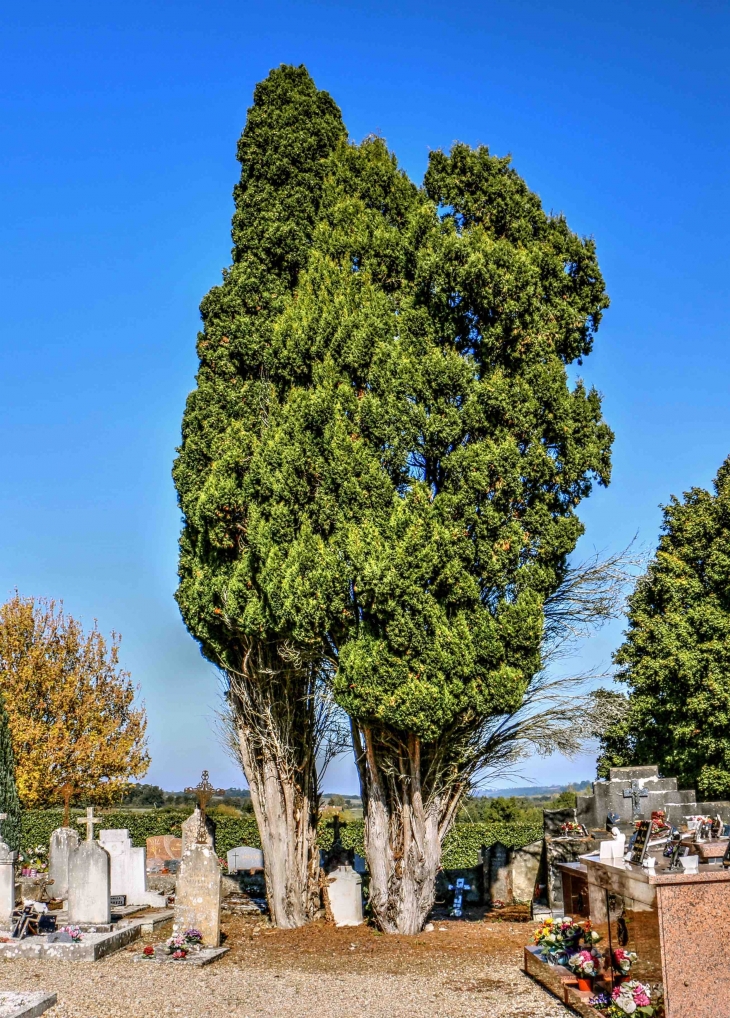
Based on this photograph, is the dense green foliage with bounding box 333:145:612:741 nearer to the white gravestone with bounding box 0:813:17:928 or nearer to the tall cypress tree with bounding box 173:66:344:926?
the tall cypress tree with bounding box 173:66:344:926

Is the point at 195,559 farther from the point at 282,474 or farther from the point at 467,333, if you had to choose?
the point at 467,333

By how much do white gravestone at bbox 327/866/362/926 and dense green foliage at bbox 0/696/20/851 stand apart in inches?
334

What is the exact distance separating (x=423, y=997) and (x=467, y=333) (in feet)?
26.7

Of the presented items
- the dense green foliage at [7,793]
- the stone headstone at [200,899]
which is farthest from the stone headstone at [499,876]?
the dense green foliage at [7,793]

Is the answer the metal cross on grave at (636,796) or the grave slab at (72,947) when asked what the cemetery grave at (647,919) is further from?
the grave slab at (72,947)

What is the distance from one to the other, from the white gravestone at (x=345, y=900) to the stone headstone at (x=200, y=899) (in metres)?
2.00

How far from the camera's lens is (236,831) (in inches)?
970

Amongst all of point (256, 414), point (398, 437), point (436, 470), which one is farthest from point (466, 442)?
point (256, 414)

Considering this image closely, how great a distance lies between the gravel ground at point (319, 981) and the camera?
28.9 ft

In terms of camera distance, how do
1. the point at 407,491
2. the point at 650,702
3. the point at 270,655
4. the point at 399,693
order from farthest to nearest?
the point at 650,702
the point at 270,655
the point at 407,491
the point at 399,693

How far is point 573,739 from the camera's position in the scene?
12.8 meters

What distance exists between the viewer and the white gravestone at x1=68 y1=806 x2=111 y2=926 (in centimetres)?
1277

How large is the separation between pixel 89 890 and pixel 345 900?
363 centimetres

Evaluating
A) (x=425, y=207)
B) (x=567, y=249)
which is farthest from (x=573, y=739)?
(x=425, y=207)
